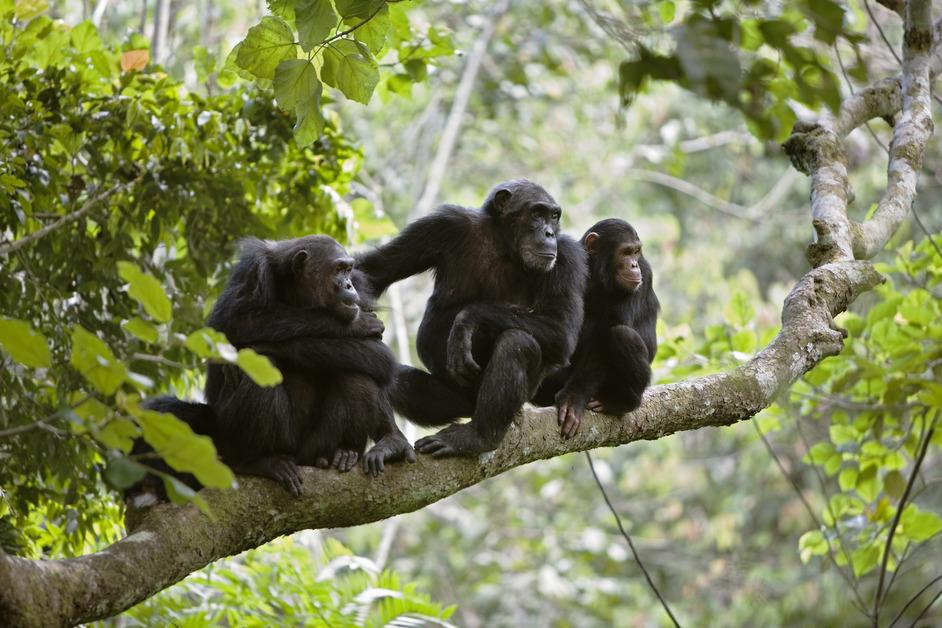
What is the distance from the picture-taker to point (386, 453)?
3.82 meters

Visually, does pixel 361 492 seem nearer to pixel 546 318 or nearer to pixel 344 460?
pixel 344 460

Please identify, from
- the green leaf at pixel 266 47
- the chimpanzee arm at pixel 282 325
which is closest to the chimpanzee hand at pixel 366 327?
the chimpanzee arm at pixel 282 325

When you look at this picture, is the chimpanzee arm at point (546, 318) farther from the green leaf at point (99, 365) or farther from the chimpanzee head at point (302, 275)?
the green leaf at point (99, 365)

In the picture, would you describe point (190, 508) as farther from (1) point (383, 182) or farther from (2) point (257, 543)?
(1) point (383, 182)

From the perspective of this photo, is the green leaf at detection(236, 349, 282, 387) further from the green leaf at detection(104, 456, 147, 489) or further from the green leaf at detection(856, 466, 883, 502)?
the green leaf at detection(856, 466, 883, 502)

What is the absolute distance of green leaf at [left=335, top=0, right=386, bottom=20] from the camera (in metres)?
3.19

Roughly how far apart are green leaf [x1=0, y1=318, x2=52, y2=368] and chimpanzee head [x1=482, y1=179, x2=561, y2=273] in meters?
3.01

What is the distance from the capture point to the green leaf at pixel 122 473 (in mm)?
2139

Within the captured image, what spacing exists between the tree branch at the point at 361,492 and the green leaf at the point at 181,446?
2.55ft

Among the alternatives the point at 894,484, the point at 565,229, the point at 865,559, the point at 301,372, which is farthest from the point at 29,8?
the point at 565,229

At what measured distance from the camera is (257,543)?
3502 mm

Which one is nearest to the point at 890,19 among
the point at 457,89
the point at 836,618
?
the point at 457,89

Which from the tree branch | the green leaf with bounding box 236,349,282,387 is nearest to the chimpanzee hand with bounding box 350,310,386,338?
the tree branch

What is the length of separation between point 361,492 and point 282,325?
95 cm
